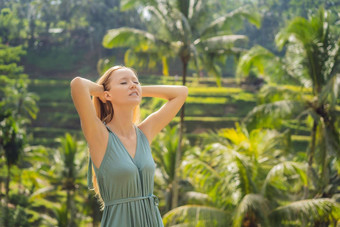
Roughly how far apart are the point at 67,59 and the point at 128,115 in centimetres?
3451

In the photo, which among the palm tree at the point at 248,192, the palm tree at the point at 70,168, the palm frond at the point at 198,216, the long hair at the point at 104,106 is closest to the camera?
the long hair at the point at 104,106

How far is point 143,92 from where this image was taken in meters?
2.27

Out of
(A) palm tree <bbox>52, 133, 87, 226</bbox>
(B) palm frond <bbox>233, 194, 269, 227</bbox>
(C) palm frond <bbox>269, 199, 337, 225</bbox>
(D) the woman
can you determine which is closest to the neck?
(D) the woman

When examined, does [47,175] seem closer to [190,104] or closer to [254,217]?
[254,217]

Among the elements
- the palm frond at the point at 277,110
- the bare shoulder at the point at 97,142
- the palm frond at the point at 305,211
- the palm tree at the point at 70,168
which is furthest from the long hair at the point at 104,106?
the palm tree at the point at 70,168

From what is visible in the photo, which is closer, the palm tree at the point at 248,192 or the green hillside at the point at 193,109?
the palm tree at the point at 248,192

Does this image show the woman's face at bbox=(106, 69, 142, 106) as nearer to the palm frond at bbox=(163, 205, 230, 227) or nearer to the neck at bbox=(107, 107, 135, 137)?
the neck at bbox=(107, 107, 135, 137)

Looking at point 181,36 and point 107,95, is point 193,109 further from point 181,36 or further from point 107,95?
point 107,95

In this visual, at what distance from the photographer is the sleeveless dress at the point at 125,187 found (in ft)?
6.35

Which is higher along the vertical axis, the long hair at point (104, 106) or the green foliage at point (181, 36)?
the green foliage at point (181, 36)

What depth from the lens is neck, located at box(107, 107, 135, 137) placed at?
213 cm

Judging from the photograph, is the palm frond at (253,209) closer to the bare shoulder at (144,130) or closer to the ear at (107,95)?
the bare shoulder at (144,130)

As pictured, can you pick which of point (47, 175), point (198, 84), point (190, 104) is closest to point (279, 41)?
point (47, 175)

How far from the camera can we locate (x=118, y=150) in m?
1.99
